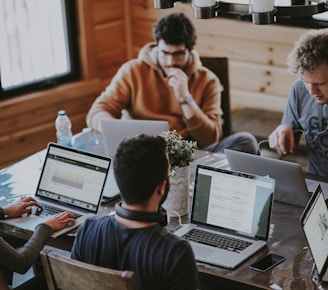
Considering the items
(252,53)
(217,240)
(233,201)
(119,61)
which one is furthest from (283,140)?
(119,61)

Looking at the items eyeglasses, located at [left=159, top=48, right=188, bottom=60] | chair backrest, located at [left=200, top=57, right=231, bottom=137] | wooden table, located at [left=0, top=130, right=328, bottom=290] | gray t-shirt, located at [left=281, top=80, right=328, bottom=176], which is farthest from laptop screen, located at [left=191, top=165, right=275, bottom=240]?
chair backrest, located at [left=200, top=57, right=231, bottom=137]

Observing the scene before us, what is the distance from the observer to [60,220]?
2.99 metres

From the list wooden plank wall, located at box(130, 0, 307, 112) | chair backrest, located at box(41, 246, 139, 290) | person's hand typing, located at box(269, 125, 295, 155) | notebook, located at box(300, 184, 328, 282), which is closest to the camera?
chair backrest, located at box(41, 246, 139, 290)

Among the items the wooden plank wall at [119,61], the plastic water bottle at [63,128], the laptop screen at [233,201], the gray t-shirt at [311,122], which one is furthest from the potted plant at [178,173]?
the wooden plank wall at [119,61]

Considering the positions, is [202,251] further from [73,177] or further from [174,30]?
[174,30]

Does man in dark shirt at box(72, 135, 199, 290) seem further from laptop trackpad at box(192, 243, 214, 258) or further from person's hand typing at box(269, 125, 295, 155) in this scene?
person's hand typing at box(269, 125, 295, 155)

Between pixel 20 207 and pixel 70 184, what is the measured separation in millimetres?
231

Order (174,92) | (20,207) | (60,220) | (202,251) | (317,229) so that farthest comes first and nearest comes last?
(174,92), (20,207), (60,220), (202,251), (317,229)

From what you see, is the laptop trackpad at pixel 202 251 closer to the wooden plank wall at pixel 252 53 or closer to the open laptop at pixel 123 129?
the open laptop at pixel 123 129

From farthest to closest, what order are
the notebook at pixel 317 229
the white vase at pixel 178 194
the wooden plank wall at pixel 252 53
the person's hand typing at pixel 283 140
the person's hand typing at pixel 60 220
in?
the wooden plank wall at pixel 252 53 < the person's hand typing at pixel 283 140 < the white vase at pixel 178 194 < the person's hand typing at pixel 60 220 < the notebook at pixel 317 229

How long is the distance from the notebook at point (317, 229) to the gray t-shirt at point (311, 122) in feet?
2.75

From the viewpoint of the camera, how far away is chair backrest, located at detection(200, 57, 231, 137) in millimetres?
4383

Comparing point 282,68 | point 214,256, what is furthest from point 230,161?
point 282,68

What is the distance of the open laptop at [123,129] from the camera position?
3457 mm
